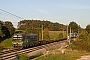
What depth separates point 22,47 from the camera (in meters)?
38.1

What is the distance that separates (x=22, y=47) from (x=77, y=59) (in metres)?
16.8

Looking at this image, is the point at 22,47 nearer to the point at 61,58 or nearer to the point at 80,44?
the point at 80,44

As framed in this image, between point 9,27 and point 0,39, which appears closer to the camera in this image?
point 0,39

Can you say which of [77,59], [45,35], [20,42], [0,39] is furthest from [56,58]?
[45,35]

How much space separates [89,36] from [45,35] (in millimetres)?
39378

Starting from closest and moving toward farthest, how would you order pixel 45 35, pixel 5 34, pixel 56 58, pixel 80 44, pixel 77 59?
pixel 56 58 < pixel 77 59 < pixel 80 44 < pixel 5 34 < pixel 45 35

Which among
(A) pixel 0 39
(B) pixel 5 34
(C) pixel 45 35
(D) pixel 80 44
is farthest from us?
(C) pixel 45 35

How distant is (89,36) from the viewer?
127 ft

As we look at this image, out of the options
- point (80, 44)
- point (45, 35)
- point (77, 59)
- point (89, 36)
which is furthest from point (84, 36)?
point (45, 35)

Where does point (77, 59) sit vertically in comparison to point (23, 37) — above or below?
below

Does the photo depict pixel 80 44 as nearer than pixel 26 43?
Yes

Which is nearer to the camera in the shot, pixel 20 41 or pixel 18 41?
pixel 20 41

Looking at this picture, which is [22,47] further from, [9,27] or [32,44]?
[9,27]

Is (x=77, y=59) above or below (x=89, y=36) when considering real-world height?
below
